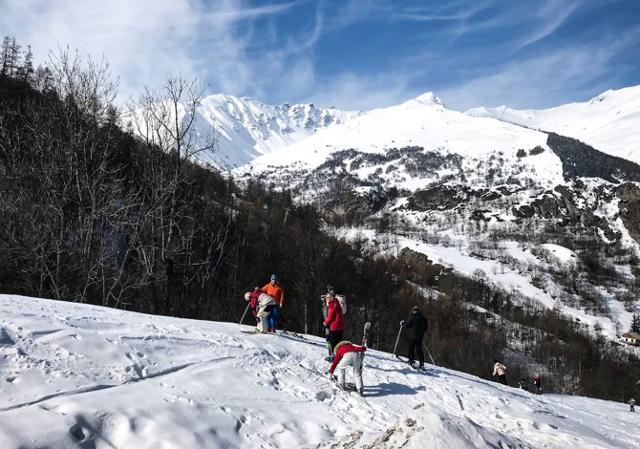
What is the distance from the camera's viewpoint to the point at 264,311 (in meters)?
15.1

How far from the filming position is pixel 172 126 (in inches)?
887

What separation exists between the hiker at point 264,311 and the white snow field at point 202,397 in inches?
25.6

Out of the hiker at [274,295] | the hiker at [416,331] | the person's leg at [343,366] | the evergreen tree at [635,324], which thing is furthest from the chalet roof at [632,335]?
the person's leg at [343,366]

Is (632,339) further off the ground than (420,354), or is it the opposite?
(632,339)

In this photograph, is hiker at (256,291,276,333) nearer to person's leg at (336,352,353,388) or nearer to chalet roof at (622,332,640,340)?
person's leg at (336,352,353,388)

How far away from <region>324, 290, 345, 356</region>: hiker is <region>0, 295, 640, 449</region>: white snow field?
73 cm

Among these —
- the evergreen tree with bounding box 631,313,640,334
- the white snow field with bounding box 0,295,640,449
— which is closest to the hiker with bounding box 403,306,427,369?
the white snow field with bounding box 0,295,640,449

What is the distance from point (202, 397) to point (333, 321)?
4979 millimetres

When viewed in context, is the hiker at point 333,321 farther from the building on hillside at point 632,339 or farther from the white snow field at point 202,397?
the building on hillside at point 632,339

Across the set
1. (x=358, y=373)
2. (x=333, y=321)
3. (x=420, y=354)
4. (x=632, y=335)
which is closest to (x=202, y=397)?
(x=358, y=373)

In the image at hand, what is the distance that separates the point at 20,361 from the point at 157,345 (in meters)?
3.07

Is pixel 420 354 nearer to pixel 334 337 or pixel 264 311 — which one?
pixel 334 337

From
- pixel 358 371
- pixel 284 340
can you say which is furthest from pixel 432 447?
pixel 284 340

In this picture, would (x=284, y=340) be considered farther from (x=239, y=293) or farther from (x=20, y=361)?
(x=239, y=293)
